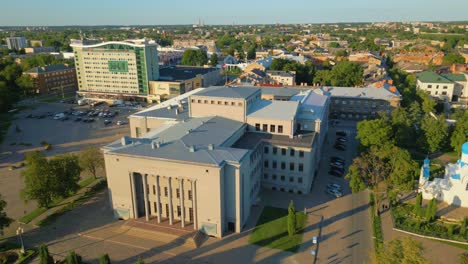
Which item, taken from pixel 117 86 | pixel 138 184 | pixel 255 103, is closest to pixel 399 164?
pixel 255 103

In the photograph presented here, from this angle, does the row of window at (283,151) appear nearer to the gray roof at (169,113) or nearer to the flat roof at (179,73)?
the gray roof at (169,113)

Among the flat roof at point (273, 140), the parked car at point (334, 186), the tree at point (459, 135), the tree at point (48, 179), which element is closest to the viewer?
the tree at point (48, 179)

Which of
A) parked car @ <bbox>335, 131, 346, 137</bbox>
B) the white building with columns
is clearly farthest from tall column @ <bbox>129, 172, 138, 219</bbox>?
parked car @ <bbox>335, 131, 346, 137</bbox>

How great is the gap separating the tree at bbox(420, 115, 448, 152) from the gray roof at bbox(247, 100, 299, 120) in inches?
1129

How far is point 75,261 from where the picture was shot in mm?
34375

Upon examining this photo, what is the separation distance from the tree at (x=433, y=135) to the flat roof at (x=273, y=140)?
27513mm

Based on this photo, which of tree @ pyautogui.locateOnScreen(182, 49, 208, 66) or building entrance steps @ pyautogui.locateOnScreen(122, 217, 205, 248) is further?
tree @ pyautogui.locateOnScreen(182, 49, 208, 66)

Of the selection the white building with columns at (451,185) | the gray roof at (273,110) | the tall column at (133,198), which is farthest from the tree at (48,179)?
the white building with columns at (451,185)

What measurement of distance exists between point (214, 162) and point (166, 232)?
→ 11.5 metres

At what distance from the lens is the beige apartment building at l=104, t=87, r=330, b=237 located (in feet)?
140

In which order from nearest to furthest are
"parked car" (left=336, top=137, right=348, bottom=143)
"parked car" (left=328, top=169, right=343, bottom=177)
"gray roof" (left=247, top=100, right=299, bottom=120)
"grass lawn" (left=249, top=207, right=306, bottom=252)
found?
"grass lawn" (left=249, top=207, right=306, bottom=252)
"gray roof" (left=247, top=100, right=299, bottom=120)
"parked car" (left=328, top=169, right=343, bottom=177)
"parked car" (left=336, top=137, right=348, bottom=143)

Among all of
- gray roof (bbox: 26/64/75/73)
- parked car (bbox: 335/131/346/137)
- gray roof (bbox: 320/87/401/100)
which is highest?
gray roof (bbox: 26/64/75/73)

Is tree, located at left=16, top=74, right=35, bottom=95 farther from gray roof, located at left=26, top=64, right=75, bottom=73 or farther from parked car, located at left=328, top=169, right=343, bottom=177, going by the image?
parked car, located at left=328, top=169, right=343, bottom=177

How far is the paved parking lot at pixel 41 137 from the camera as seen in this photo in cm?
6133
